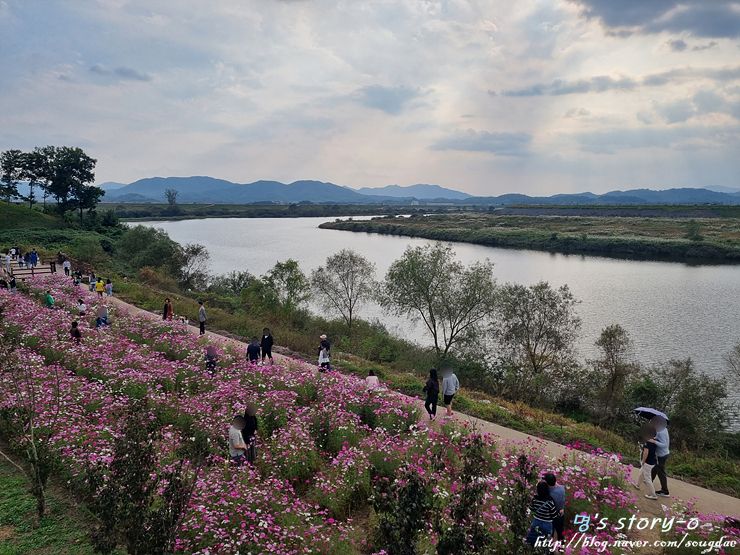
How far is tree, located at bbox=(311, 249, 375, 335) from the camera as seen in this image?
42.1 metres

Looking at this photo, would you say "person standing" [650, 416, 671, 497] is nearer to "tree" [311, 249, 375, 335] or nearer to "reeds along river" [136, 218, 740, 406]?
"reeds along river" [136, 218, 740, 406]

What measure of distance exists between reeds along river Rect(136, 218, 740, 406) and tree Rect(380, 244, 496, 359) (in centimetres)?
505

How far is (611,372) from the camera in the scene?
87.3 ft

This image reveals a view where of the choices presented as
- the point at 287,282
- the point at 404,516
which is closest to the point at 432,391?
the point at 404,516

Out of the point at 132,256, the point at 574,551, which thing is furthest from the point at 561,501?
the point at 132,256

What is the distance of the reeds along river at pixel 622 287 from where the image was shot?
3591 centimetres

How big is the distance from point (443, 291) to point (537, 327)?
6958 millimetres

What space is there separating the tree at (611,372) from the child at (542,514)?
21339 mm

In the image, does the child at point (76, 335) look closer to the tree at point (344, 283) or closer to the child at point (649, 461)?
the child at point (649, 461)

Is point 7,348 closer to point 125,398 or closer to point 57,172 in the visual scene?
point 125,398

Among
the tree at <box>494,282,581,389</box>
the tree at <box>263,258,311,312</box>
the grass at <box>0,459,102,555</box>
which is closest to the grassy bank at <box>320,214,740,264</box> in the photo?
the tree at <box>494,282,581,389</box>

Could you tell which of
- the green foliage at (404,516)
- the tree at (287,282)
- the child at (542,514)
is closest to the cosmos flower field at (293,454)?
the green foliage at (404,516)

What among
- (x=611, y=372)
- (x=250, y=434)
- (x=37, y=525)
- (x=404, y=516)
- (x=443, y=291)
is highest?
(x=404, y=516)

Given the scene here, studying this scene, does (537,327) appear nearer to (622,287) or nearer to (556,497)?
(556,497)
